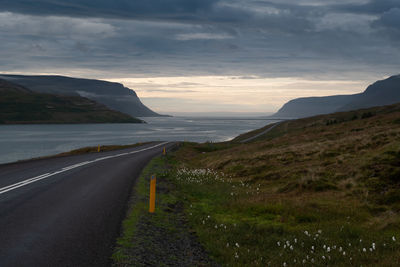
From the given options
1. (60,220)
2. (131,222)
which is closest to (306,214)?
(131,222)

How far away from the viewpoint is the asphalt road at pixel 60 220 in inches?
271

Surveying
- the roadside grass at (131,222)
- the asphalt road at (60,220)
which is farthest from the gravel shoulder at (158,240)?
the asphalt road at (60,220)

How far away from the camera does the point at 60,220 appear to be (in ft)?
31.4

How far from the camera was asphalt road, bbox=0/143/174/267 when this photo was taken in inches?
271

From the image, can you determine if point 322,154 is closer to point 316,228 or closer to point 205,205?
point 205,205

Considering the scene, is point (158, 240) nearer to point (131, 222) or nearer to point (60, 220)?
point (131, 222)

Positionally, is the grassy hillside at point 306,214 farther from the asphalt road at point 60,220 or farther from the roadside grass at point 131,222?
the asphalt road at point 60,220

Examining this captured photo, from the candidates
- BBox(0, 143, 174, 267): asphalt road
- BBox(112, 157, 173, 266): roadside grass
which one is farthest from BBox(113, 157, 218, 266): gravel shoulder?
BBox(0, 143, 174, 267): asphalt road

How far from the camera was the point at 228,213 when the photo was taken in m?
11.6

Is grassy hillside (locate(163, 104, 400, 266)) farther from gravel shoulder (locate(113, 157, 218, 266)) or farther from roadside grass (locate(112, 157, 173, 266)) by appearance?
roadside grass (locate(112, 157, 173, 266))

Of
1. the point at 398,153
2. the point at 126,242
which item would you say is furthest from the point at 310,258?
the point at 398,153

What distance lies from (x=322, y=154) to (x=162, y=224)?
16.7m

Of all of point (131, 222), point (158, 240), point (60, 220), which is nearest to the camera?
point (158, 240)

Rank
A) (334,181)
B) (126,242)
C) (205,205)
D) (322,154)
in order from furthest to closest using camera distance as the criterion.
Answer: (322,154)
(334,181)
(205,205)
(126,242)
